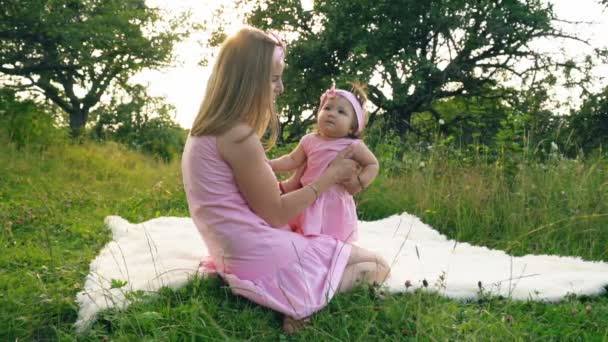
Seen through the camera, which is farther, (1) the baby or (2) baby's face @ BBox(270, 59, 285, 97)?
(1) the baby

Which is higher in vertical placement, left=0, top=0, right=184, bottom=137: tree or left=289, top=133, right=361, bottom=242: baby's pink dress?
left=0, top=0, right=184, bottom=137: tree

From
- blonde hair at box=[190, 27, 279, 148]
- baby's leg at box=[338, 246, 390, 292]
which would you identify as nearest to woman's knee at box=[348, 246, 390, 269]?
baby's leg at box=[338, 246, 390, 292]

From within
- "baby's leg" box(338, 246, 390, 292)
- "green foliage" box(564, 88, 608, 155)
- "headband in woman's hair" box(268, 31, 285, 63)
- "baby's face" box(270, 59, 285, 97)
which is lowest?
"baby's leg" box(338, 246, 390, 292)

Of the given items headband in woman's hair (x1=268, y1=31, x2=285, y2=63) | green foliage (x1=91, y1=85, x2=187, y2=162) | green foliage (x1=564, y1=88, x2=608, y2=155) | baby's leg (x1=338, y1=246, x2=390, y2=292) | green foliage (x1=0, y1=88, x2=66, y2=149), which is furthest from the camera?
green foliage (x1=91, y1=85, x2=187, y2=162)

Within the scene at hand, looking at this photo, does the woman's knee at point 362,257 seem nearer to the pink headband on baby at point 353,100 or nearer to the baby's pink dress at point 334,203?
the baby's pink dress at point 334,203

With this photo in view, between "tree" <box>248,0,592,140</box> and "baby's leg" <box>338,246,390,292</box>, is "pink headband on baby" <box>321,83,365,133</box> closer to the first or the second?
"baby's leg" <box>338,246,390,292</box>

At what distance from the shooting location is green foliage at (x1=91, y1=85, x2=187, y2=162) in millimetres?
16641

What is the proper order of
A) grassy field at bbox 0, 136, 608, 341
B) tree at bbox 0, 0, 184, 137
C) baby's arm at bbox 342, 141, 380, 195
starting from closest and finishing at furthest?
grassy field at bbox 0, 136, 608, 341, baby's arm at bbox 342, 141, 380, 195, tree at bbox 0, 0, 184, 137

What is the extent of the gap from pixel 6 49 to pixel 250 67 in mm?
9089

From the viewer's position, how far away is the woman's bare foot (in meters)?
2.36

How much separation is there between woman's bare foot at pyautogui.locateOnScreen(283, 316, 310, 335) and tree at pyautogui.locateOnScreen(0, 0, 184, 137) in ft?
27.4

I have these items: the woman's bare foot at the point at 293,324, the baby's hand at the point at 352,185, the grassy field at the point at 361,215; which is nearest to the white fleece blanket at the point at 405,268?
the grassy field at the point at 361,215

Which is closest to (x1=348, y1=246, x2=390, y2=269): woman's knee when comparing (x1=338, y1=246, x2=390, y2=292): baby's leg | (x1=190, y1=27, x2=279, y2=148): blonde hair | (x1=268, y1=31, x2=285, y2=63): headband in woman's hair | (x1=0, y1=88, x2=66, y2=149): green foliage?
(x1=338, y1=246, x2=390, y2=292): baby's leg

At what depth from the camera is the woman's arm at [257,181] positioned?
2.32 m
